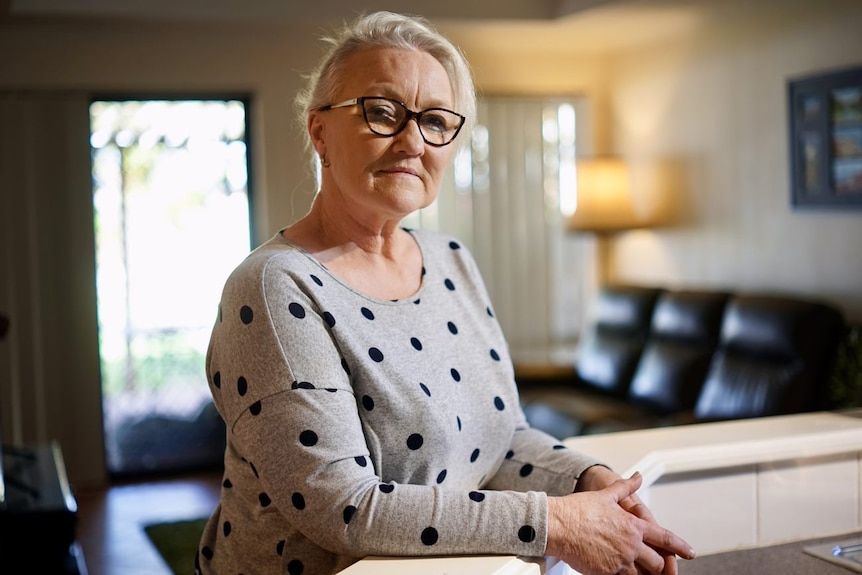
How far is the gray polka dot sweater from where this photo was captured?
112 centimetres

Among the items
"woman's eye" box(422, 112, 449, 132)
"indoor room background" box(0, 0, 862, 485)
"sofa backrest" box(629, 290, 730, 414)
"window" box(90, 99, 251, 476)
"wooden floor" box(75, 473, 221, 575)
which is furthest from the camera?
"window" box(90, 99, 251, 476)

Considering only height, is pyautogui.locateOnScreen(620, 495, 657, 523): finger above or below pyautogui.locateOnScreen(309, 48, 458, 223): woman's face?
below

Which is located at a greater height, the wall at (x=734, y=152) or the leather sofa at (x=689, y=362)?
the wall at (x=734, y=152)

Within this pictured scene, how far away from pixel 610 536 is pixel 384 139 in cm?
57

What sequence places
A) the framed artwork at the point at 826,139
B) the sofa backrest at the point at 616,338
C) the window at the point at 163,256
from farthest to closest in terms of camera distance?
the window at the point at 163,256 → the sofa backrest at the point at 616,338 → the framed artwork at the point at 826,139

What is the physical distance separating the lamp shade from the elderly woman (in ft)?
12.7

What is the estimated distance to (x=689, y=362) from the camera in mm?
4426

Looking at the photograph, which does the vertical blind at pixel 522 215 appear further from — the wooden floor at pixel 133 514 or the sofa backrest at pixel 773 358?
the wooden floor at pixel 133 514

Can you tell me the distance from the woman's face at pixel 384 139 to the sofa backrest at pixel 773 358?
287 centimetres

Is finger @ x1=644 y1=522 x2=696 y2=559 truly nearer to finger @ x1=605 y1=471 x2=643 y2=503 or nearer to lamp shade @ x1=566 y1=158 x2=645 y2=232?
finger @ x1=605 y1=471 x2=643 y2=503

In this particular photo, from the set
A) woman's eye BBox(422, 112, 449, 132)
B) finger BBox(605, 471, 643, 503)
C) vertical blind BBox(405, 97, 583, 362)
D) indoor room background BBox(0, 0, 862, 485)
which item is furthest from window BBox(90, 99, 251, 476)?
finger BBox(605, 471, 643, 503)

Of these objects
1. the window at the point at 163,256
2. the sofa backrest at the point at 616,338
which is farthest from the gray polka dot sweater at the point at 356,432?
the window at the point at 163,256

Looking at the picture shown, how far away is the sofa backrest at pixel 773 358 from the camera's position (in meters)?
3.80

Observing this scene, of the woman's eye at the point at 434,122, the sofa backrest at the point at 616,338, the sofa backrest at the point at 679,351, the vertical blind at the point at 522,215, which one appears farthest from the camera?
the vertical blind at the point at 522,215
